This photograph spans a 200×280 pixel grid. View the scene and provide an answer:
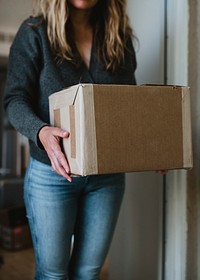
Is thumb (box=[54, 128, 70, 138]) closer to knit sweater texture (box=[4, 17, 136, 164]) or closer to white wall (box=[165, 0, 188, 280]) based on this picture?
knit sweater texture (box=[4, 17, 136, 164])

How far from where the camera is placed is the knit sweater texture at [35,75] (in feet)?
2.90

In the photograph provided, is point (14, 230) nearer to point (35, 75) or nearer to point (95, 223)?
point (95, 223)

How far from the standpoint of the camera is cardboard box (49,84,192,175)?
0.70 m

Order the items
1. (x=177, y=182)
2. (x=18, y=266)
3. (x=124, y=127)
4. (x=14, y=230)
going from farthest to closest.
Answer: (x=14, y=230) → (x=18, y=266) → (x=177, y=182) → (x=124, y=127)

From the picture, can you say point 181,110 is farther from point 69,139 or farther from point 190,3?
point 190,3

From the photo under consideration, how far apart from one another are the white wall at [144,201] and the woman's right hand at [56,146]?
0.58 m

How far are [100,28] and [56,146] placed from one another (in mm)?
458

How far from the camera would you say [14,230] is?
2.21m

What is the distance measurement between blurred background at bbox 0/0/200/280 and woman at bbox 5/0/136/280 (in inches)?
9.2

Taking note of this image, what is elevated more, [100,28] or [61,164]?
[100,28]

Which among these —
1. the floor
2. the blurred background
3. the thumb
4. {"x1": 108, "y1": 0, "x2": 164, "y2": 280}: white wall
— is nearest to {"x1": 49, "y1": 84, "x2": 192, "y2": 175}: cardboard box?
the thumb

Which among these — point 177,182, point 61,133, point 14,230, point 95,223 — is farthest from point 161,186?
point 14,230

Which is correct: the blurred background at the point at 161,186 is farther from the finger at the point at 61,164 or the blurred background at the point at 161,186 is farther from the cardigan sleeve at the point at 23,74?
the finger at the point at 61,164

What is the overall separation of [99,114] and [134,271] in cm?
93
